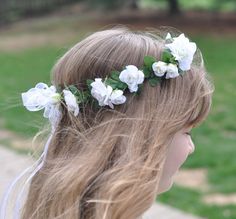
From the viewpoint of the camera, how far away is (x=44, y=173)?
163 centimetres

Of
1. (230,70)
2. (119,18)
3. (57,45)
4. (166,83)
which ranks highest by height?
(119,18)

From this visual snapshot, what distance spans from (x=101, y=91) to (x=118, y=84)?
49 mm

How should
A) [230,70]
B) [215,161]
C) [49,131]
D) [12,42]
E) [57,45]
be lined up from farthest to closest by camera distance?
1. [12,42]
2. [57,45]
3. [230,70]
4. [215,161]
5. [49,131]

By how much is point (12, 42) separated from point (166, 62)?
13323 millimetres

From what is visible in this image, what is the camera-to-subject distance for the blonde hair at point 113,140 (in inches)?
59.3

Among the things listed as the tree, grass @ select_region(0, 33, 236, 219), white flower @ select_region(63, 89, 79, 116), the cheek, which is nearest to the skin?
the cheek

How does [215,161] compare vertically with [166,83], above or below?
below

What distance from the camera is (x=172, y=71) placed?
5.16 feet

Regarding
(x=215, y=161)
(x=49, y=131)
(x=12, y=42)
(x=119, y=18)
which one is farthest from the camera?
(x=119, y=18)

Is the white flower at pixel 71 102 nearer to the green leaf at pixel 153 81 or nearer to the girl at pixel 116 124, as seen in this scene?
the girl at pixel 116 124

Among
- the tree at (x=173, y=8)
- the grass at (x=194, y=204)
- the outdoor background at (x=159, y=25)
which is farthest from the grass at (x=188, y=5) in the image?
the grass at (x=194, y=204)

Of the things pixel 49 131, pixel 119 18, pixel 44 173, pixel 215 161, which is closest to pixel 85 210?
pixel 44 173

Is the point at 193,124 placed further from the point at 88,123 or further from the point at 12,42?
the point at 12,42

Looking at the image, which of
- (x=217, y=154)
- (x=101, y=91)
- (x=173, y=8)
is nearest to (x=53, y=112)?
(x=101, y=91)
